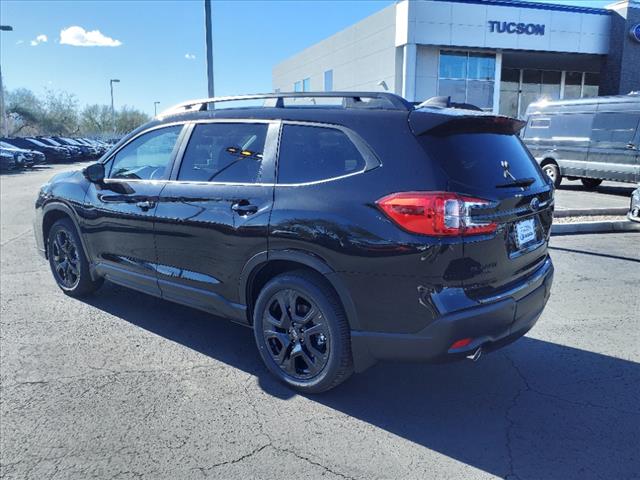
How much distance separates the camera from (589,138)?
1434 cm

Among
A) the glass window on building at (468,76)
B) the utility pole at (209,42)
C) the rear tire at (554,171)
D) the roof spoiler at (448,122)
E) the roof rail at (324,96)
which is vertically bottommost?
the rear tire at (554,171)

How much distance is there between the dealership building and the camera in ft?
89.8

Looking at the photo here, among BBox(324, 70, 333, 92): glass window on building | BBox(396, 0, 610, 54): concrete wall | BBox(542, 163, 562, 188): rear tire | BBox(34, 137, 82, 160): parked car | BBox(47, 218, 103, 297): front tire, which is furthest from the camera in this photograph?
BBox(324, 70, 333, 92): glass window on building

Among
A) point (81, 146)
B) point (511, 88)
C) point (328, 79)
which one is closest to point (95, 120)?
point (81, 146)

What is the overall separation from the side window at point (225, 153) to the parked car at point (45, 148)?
3304 cm

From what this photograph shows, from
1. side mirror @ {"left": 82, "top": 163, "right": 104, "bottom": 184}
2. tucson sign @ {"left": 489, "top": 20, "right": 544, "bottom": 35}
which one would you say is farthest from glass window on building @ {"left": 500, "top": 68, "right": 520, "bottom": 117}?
side mirror @ {"left": 82, "top": 163, "right": 104, "bottom": 184}

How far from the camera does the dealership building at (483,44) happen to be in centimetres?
2738

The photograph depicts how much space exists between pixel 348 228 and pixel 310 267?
0.40 meters

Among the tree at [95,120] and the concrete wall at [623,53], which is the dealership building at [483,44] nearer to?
the concrete wall at [623,53]

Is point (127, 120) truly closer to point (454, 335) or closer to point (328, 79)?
point (328, 79)

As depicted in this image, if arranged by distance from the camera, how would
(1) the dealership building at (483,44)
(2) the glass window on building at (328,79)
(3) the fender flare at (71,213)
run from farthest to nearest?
1. (2) the glass window on building at (328,79)
2. (1) the dealership building at (483,44)
3. (3) the fender flare at (71,213)

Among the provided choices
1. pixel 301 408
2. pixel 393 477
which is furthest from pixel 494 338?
pixel 301 408

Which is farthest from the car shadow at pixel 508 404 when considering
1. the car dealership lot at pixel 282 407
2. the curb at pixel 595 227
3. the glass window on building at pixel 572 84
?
the glass window on building at pixel 572 84

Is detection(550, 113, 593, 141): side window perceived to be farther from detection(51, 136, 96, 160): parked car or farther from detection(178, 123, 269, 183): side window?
detection(51, 136, 96, 160): parked car
